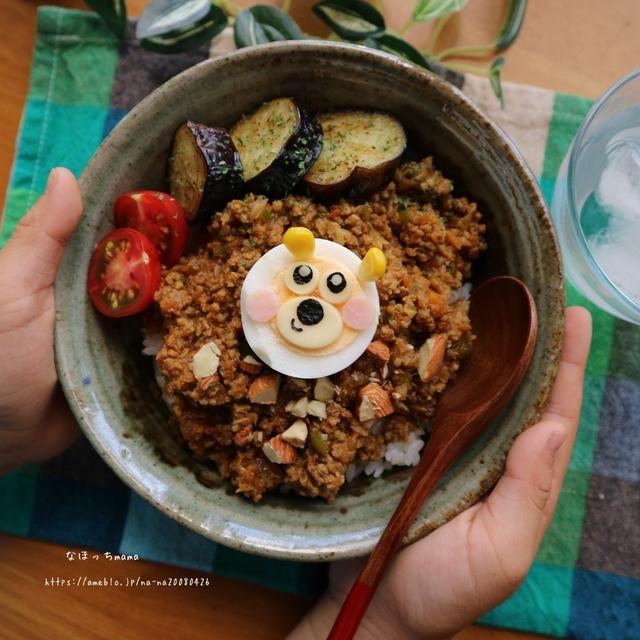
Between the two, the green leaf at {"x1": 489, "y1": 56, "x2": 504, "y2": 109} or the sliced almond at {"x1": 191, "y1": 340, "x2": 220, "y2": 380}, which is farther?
the green leaf at {"x1": 489, "y1": 56, "x2": 504, "y2": 109}

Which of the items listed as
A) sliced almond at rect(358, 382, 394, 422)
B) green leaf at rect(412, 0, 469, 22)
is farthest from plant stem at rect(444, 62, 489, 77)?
sliced almond at rect(358, 382, 394, 422)

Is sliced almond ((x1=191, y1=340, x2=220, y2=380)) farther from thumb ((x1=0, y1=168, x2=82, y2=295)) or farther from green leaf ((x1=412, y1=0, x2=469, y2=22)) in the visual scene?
green leaf ((x1=412, y1=0, x2=469, y2=22))

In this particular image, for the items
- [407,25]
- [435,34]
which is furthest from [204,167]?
[435,34]

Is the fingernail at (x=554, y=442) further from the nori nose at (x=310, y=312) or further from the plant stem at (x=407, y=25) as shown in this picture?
the plant stem at (x=407, y=25)

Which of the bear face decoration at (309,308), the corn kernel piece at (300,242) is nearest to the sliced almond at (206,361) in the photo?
the bear face decoration at (309,308)

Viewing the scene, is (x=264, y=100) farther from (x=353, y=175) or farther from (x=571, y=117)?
(x=571, y=117)

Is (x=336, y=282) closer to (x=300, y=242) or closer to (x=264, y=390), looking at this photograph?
(x=300, y=242)
